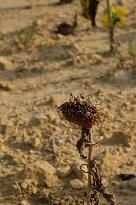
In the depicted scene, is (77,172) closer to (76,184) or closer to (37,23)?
(76,184)

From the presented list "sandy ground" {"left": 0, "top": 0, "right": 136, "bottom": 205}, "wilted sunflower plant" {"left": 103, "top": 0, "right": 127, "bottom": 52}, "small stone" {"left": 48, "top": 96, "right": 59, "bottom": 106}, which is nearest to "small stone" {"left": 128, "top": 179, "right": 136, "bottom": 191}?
"sandy ground" {"left": 0, "top": 0, "right": 136, "bottom": 205}

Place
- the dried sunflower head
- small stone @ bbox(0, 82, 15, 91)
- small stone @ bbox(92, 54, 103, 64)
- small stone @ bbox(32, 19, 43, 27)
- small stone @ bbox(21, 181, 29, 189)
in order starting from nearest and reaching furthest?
1. the dried sunflower head
2. small stone @ bbox(21, 181, 29, 189)
3. small stone @ bbox(0, 82, 15, 91)
4. small stone @ bbox(92, 54, 103, 64)
5. small stone @ bbox(32, 19, 43, 27)

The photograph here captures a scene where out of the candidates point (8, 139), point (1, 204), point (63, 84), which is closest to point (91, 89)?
point (63, 84)

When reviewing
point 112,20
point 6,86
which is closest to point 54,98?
point 6,86

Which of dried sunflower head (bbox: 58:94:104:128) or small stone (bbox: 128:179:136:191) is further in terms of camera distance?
small stone (bbox: 128:179:136:191)

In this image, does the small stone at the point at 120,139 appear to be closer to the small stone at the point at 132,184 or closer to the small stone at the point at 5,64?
the small stone at the point at 132,184

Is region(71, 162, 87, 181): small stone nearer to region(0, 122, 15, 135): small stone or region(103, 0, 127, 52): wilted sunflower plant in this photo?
region(0, 122, 15, 135): small stone
